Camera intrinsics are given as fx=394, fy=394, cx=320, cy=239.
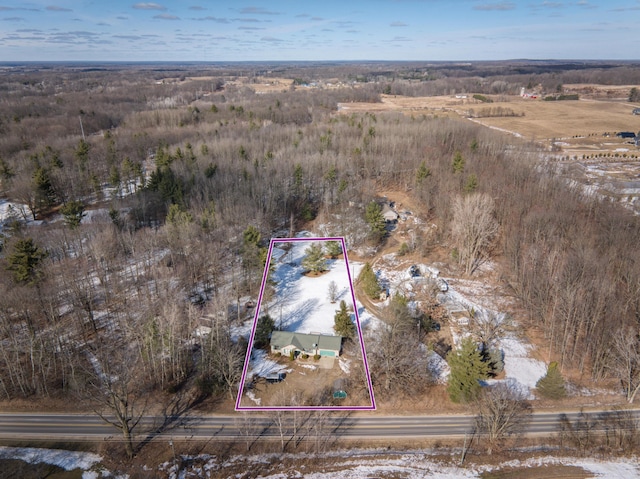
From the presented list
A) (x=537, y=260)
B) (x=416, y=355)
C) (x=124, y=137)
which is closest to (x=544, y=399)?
(x=416, y=355)

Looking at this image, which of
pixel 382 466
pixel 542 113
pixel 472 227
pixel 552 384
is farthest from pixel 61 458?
pixel 542 113

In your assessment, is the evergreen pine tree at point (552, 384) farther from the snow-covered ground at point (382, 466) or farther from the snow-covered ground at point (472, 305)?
the snow-covered ground at point (382, 466)

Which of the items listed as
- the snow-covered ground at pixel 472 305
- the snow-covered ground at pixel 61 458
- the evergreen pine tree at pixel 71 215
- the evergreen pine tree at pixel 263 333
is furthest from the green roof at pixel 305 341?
the evergreen pine tree at pixel 71 215

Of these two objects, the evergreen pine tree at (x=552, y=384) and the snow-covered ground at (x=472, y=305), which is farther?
the snow-covered ground at (x=472, y=305)

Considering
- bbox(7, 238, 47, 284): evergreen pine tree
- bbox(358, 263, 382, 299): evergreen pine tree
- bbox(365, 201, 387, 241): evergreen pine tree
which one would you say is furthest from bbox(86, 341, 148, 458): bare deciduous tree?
bbox(365, 201, 387, 241): evergreen pine tree

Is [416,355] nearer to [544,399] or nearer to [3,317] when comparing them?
[544,399]

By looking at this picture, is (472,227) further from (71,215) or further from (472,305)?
(71,215)
